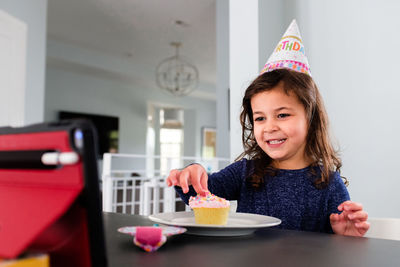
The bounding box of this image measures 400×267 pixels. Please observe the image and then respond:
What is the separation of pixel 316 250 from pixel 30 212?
36cm

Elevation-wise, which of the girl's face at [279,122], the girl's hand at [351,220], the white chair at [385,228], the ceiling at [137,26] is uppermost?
the ceiling at [137,26]

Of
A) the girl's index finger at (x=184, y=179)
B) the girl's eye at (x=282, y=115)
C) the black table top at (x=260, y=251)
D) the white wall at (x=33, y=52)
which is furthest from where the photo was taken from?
the white wall at (x=33, y=52)

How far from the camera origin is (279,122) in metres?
1.02

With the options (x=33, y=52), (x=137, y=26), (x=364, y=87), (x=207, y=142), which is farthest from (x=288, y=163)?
(x=207, y=142)

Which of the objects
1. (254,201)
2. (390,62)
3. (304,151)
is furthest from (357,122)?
(254,201)

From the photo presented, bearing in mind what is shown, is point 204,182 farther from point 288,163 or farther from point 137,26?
point 137,26

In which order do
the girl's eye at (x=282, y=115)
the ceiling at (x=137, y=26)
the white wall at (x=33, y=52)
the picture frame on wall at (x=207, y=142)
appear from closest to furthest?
the girl's eye at (x=282, y=115) → the white wall at (x=33, y=52) → the ceiling at (x=137, y=26) → the picture frame on wall at (x=207, y=142)

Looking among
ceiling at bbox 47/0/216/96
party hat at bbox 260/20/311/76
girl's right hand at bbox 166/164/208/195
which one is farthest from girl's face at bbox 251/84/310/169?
ceiling at bbox 47/0/216/96

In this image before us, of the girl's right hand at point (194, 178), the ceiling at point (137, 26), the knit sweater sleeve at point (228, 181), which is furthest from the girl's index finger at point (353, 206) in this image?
the ceiling at point (137, 26)

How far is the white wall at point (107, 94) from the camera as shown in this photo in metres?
6.09

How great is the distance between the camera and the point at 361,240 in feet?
1.82

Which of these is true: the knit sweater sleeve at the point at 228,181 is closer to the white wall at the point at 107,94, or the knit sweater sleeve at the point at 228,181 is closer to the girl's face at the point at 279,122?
the girl's face at the point at 279,122

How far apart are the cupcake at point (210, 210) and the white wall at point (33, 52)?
288 cm

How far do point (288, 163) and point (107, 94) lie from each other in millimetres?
6614
